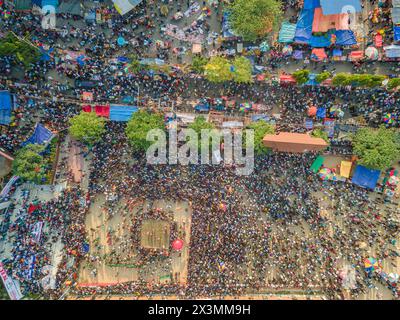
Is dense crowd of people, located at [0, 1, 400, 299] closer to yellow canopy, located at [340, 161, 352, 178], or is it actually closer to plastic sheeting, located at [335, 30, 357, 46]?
yellow canopy, located at [340, 161, 352, 178]

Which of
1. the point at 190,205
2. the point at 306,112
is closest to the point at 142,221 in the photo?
the point at 190,205

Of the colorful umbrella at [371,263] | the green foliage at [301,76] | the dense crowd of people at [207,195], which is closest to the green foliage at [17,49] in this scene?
the dense crowd of people at [207,195]

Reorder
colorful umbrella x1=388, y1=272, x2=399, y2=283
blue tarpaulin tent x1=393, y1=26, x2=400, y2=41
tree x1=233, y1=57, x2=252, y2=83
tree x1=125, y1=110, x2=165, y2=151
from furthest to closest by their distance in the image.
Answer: colorful umbrella x1=388, y1=272, x2=399, y2=283 → tree x1=125, y1=110, x2=165, y2=151 → tree x1=233, y1=57, x2=252, y2=83 → blue tarpaulin tent x1=393, y1=26, x2=400, y2=41

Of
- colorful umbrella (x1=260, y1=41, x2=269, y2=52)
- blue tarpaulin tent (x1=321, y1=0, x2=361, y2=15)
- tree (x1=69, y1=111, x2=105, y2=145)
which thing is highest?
blue tarpaulin tent (x1=321, y1=0, x2=361, y2=15)

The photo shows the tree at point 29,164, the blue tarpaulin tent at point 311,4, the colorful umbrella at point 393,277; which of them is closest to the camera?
the blue tarpaulin tent at point 311,4

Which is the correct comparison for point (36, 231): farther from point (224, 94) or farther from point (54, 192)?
point (224, 94)

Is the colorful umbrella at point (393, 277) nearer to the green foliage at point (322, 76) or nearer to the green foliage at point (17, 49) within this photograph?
the green foliage at point (322, 76)

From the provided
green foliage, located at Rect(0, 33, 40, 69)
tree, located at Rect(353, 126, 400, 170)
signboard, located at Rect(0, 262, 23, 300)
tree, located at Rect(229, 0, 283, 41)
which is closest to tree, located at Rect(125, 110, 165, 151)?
green foliage, located at Rect(0, 33, 40, 69)

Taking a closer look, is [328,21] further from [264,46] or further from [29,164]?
[29,164]
